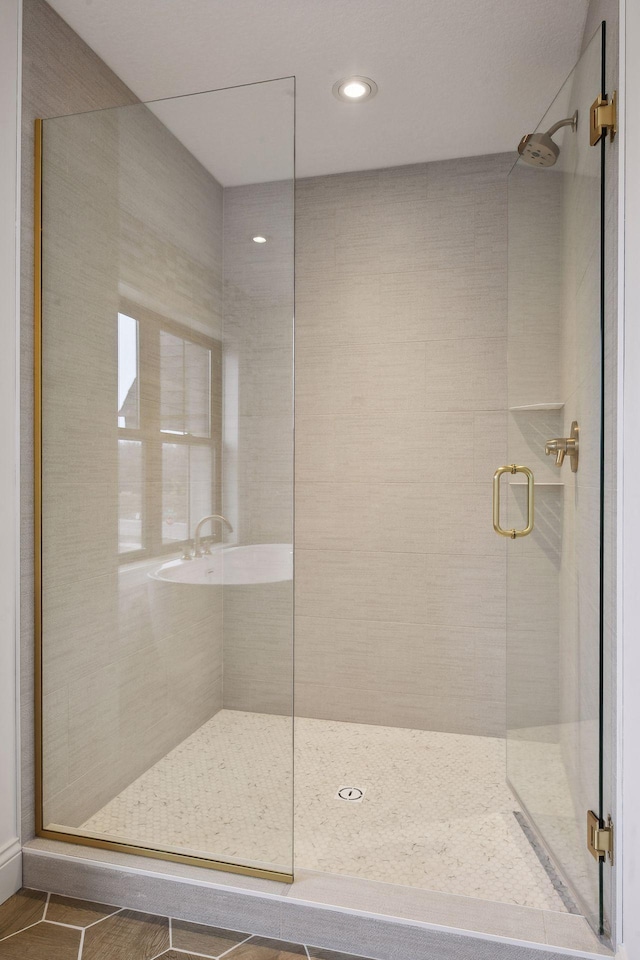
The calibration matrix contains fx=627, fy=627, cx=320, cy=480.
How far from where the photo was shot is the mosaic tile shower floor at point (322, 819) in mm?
1657

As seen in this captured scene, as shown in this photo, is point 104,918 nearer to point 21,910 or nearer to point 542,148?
point 21,910

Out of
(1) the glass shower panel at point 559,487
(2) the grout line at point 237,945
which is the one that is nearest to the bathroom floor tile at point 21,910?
(2) the grout line at point 237,945

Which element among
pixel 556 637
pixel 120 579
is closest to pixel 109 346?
pixel 120 579

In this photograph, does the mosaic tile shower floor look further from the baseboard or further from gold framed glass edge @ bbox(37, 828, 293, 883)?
the baseboard

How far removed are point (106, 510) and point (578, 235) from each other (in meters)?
1.50

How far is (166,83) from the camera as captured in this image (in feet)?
7.54

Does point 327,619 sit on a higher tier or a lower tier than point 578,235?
lower

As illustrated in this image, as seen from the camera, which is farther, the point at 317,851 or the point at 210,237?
the point at 317,851

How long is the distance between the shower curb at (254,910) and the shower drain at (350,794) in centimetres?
66

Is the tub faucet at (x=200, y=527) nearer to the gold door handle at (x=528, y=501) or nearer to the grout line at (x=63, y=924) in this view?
the gold door handle at (x=528, y=501)

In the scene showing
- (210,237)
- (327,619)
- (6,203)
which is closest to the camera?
(210,237)

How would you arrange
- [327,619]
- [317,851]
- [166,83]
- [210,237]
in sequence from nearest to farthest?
[210,237], [317,851], [166,83], [327,619]

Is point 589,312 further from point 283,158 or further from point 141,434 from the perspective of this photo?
point 141,434

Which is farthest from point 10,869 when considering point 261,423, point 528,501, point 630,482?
point 630,482
